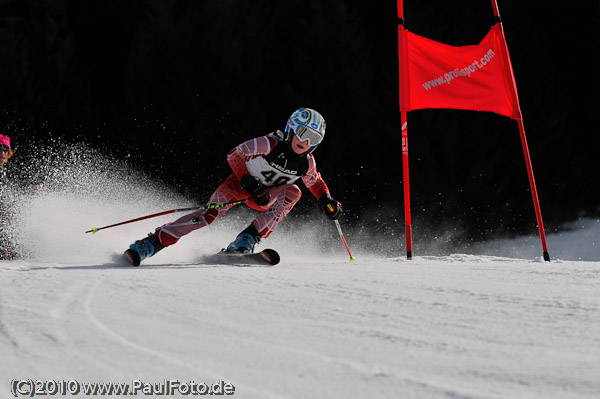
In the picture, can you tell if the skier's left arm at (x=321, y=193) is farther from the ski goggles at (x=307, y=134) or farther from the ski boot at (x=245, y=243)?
the ski boot at (x=245, y=243)

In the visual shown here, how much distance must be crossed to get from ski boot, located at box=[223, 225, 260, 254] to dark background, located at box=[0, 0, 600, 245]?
9472 mm

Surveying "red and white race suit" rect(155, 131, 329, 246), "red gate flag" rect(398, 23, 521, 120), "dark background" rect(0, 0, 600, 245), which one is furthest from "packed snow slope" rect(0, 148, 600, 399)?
"dark background" rect(0, 0, 600, 245)

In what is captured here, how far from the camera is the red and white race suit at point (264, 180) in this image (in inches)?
213

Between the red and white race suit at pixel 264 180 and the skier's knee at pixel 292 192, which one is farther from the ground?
the red and white race suit at pixel 264 180

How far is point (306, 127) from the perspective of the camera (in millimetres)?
5328

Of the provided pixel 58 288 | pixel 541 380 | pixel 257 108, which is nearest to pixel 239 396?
pixel 541 380

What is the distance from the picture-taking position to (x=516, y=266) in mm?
4660

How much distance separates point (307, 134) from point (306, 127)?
0.06 m

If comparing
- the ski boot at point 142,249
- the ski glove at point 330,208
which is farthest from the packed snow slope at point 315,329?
the ski glove at point 330,208

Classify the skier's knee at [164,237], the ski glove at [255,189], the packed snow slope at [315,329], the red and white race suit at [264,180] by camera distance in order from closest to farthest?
the packed snow slope at [315,329], the ski glove at [255,189], the skier's knee at [164,237], the red and white race suit at [264,180]

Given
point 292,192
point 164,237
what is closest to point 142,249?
point 164,237

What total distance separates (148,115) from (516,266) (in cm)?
1398

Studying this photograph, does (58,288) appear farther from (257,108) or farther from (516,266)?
(257,108)

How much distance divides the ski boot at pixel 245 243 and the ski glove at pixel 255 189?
0.92ft
